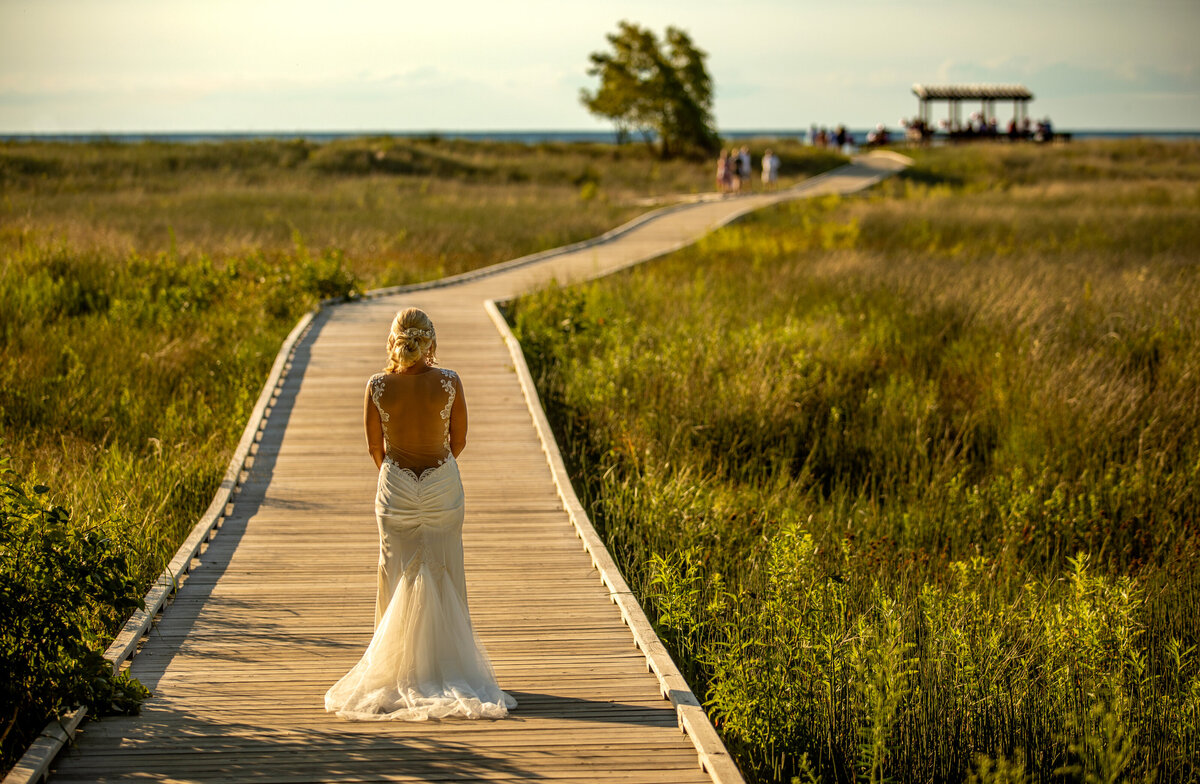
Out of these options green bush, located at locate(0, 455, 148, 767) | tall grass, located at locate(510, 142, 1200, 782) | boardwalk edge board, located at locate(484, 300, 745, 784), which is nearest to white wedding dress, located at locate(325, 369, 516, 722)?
boardwalk edge board, located at locate(484, 300, 745, 784)

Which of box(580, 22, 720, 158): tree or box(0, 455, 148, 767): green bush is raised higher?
box(580, 22, 720, 158): tree

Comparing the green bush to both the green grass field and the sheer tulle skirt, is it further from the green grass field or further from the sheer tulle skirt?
the sheer tulle skirt

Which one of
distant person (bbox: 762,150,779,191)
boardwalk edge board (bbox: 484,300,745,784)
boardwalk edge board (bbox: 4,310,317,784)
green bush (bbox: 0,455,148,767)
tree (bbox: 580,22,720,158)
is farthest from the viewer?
tree (bbox: 580,22,720,158)

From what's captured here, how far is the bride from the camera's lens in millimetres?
4848

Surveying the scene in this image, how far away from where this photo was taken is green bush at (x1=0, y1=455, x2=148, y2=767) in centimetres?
469

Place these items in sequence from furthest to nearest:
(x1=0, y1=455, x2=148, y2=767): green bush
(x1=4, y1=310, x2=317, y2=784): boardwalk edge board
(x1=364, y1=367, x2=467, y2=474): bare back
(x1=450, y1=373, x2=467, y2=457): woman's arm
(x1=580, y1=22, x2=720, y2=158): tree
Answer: (x1=580, y1=22, x2=720, y2=158): tree, (x1=450, y1=373, x2=467, y2=457): woman's arm, (x1=364, y1=367, x2=467, y2=474): bare back, (x1=0, y1=455, x2=148, y2=767): green bush, (x1=4, y1=310, x2=317, y2=784): boardwalk edge board

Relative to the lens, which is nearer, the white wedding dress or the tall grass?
the white wedding dress

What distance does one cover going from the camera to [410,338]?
4793 mm

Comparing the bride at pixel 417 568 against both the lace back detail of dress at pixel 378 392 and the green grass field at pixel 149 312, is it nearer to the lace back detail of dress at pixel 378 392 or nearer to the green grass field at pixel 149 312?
the lace back detail of dress at pixel 378 392

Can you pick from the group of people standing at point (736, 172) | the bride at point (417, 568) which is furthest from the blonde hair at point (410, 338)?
the group of people standing at point (736, 172)

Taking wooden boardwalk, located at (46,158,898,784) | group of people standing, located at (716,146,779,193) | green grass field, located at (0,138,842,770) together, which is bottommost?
wooden boardwalk, located at (46,158,898,784)

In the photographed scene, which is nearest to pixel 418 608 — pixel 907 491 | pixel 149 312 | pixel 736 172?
pixel 907 491

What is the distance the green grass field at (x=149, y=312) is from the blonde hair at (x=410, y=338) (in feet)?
5.74

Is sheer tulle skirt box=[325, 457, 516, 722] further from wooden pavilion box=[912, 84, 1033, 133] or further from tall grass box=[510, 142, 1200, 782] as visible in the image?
wooden pavilion box=[912, 84, 1033, 133]
